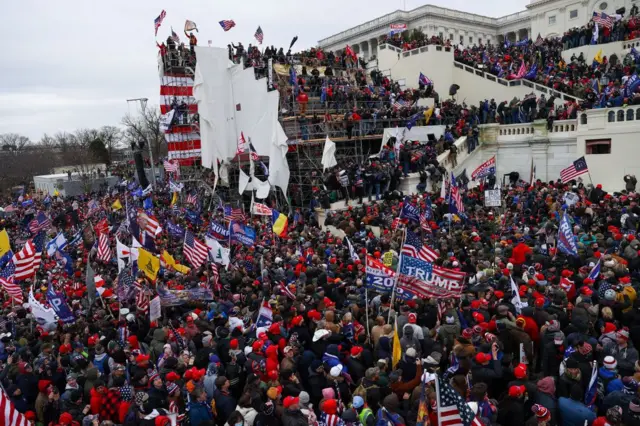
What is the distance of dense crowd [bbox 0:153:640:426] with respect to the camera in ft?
18.9

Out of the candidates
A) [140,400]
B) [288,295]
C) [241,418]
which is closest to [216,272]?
[288,295]

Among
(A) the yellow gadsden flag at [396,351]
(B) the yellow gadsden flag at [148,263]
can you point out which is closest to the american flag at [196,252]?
(B) the yellow gadsden flag at [148,263]

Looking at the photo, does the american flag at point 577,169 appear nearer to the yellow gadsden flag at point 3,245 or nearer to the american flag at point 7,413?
the american flag at point 7,413

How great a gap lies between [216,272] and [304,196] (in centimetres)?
1399

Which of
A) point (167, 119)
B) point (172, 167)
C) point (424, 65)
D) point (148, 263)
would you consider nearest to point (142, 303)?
point (148, 263)

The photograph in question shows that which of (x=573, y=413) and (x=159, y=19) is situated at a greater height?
(x=159, y=19)

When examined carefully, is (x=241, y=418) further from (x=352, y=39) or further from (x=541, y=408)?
(x=352, y=39)

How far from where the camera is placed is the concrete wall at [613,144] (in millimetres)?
18812

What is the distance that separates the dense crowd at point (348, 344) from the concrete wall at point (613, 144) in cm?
666

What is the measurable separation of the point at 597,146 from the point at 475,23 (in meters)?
62.4

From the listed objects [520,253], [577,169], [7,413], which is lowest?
[7,413]

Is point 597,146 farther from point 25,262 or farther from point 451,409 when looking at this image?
point 25,262

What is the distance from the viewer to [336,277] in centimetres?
1097

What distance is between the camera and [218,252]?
42.5 ft
